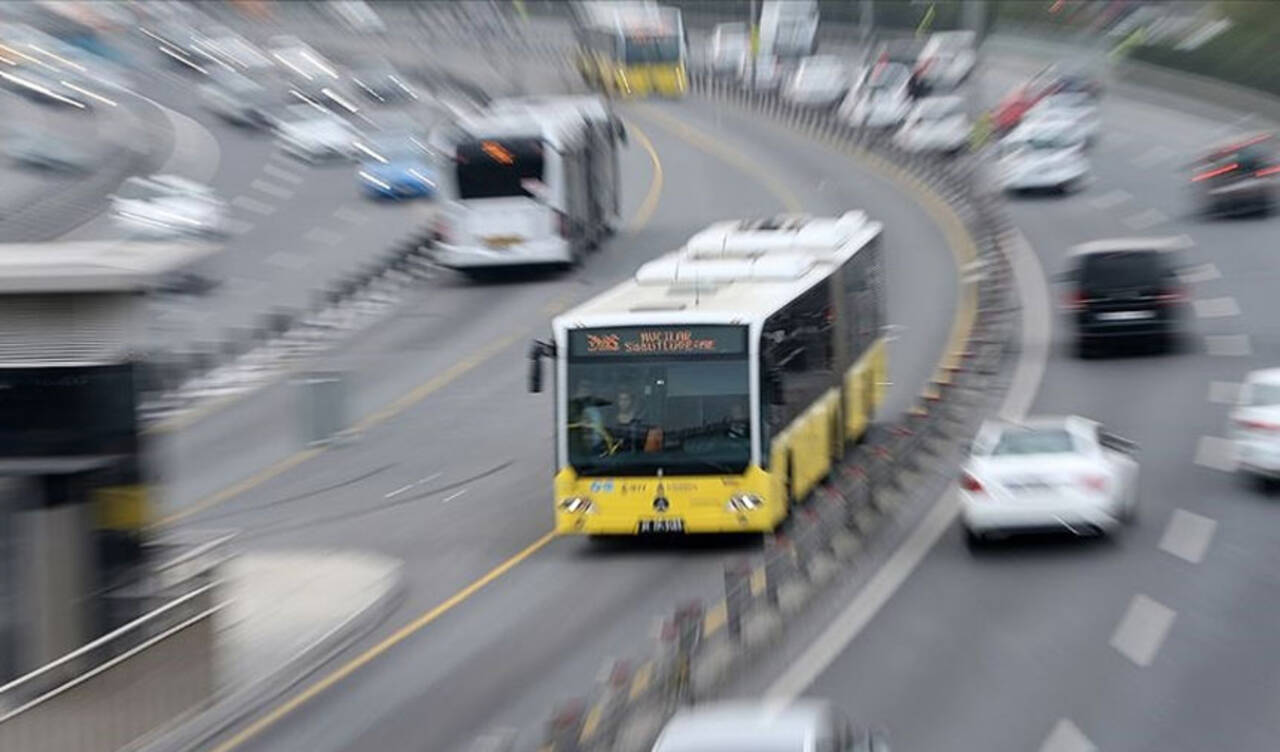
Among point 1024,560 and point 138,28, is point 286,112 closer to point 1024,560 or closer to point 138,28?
point 138,28

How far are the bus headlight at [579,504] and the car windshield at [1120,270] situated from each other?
16108 millimetres

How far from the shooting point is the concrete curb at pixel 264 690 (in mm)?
17984

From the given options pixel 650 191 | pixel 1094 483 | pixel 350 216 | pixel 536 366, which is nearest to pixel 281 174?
pixel 350 216

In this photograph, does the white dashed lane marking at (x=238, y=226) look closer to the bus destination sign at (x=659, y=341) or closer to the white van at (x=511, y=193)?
the white van at (x=511, y=193)

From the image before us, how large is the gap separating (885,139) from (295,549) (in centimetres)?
4377

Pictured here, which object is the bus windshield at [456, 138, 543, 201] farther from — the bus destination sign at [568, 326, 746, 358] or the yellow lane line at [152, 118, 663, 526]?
the bus destination sign at [568, 326, 746, 358]

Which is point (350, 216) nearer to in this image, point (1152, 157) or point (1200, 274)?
point (1200, 274)

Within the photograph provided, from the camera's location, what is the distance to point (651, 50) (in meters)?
88.1

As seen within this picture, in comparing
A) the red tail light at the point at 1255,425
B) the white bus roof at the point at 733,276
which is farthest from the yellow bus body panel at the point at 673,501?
the red tail light at the point at 1255,425

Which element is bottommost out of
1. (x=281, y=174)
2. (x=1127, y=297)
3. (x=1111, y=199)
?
(x=1127, y=297)

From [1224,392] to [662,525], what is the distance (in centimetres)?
1312

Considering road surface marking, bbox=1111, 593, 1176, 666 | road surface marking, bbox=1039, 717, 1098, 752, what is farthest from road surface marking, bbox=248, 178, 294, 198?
road surface marking, bbox=1039, 717, 1098, 752

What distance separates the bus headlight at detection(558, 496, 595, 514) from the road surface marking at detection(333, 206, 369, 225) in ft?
108

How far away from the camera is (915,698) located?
57.2 feet
